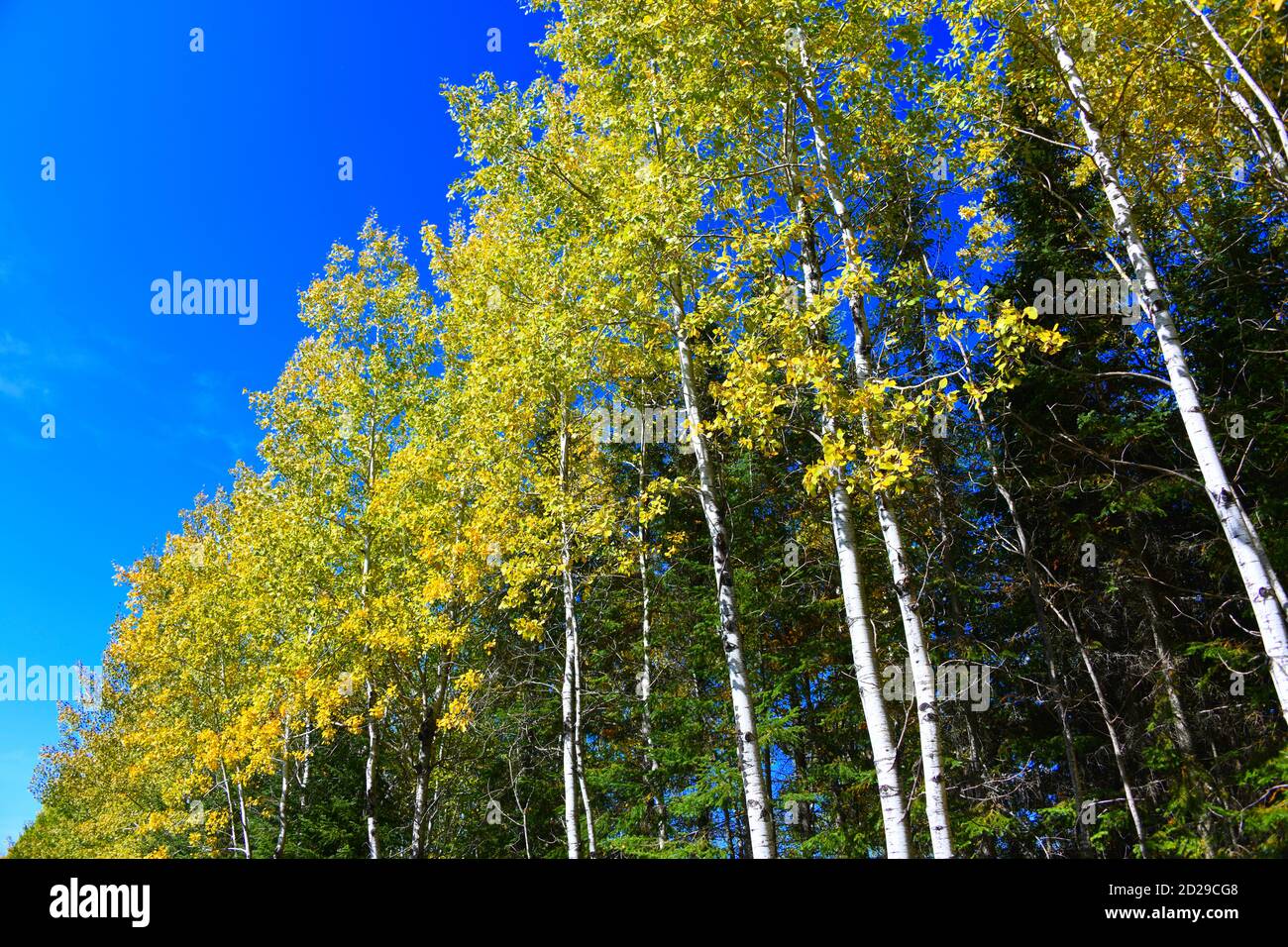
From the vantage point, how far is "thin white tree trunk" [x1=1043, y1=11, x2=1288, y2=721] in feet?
22.1

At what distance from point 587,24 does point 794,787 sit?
14133mm

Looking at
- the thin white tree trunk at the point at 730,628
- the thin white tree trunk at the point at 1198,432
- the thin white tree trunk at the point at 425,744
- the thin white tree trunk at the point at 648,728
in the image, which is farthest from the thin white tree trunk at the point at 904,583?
the thin white tree trunk at the point at 425,744

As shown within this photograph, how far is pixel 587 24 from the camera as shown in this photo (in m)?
11.1

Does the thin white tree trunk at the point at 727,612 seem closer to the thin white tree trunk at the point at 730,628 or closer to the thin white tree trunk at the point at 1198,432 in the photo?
the thin white tree trunk at the point at 730,628

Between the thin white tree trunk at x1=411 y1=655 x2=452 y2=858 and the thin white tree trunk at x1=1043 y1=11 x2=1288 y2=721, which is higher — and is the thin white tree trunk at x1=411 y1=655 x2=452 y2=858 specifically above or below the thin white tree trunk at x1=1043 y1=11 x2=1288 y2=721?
below

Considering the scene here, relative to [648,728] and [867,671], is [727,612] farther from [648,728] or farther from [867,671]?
[648,728]

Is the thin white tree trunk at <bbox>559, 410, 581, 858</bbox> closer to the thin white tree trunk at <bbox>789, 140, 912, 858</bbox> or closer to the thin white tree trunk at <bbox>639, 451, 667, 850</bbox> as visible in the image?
the thin white tree trunk at <bbox>639, 451, 667, 850</bbox>

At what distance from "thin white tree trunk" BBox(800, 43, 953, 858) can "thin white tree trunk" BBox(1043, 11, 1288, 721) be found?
111 inches

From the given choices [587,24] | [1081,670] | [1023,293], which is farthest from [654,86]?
[1081,670]

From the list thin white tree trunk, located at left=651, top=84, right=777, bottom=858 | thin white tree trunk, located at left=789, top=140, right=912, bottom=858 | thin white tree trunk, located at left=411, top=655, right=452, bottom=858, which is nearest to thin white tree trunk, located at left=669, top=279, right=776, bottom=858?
thin white tree trunk, located at left=651, top=84, right=777, bottom=858

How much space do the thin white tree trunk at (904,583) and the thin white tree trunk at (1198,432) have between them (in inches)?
111

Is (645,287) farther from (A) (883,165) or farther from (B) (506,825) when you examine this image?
(B) (506,825)
